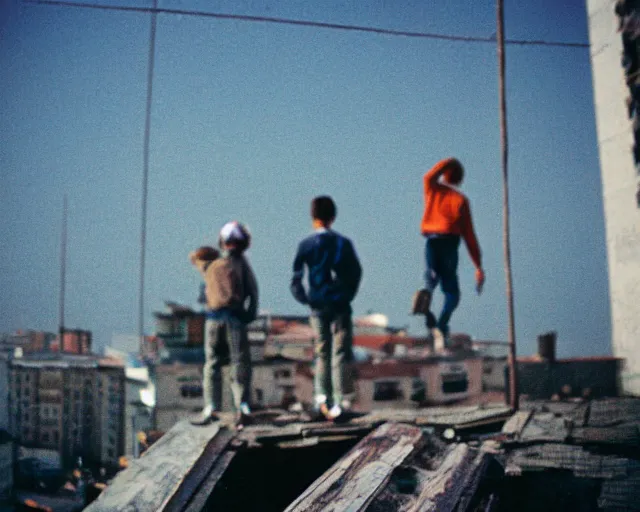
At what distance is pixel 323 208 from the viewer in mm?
4406

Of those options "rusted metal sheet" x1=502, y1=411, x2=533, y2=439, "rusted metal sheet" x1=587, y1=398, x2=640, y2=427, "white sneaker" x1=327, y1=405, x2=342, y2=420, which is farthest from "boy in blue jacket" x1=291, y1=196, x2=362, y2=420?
"rusted metal sheet" x1=587, y1=398, x2=640, y2=427

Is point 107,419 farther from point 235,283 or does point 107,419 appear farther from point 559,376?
point 235,283

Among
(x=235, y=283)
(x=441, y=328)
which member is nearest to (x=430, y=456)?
(x=235, y=283)

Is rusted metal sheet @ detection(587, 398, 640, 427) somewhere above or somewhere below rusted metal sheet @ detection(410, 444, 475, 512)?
above

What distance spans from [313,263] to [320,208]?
0.44 m

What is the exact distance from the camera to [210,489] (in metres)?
3.22

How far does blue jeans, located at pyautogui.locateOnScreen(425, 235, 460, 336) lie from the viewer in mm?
5445

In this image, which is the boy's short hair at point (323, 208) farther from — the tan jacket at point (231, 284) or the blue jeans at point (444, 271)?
the blue jeans at point (444, 271)

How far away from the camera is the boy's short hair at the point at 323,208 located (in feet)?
14.4

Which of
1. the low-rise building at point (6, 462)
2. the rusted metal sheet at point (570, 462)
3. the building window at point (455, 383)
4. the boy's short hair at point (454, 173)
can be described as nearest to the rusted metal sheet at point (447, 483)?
the rusted metal sheet at point (570, 462)

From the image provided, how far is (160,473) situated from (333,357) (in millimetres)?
1521

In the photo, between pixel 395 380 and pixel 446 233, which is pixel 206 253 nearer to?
pixel 446 233

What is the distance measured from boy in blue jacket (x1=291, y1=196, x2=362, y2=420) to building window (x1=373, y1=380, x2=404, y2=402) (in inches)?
753

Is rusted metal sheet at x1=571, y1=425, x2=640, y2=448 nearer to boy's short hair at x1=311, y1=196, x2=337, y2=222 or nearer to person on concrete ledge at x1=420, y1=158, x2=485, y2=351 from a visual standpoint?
person on concrete ledge at x1=420, y1=158, x2=485, y2=351
